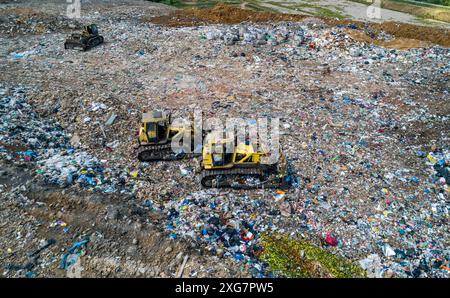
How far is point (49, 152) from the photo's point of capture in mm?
8008

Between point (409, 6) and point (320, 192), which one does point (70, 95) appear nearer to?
point (320, 192)

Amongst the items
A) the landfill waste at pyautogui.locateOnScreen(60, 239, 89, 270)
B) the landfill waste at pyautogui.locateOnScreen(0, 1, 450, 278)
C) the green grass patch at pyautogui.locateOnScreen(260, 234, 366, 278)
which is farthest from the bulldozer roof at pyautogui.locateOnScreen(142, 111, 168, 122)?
the green grass patch at pyautogui.locateOnScreen(260, 234, 366, 278)

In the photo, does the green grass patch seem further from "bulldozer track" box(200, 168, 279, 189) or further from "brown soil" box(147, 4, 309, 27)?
"brown soil" box(147, 4, 309, 27)

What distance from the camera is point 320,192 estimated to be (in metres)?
7.17

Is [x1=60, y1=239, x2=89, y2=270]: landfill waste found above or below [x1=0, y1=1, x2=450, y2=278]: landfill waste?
below

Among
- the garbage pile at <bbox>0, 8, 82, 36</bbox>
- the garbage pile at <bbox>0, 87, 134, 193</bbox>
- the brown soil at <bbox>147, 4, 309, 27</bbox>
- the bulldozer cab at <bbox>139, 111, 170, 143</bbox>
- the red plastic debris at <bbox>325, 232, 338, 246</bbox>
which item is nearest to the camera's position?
the red plastic debris at <bbox>325, 232, 338, 246</bbox>

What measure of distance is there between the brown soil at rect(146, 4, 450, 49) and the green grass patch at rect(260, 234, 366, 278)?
12963 millimetres

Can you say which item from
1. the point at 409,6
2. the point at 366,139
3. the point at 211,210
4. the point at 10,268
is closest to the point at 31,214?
the point at 10,268

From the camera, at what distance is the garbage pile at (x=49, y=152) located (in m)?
7.05

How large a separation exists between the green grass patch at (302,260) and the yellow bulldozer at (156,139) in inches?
132

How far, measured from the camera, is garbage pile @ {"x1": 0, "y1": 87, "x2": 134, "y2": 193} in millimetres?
7055

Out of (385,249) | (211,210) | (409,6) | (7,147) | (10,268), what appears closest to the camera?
(10,268)

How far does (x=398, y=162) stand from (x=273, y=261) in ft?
15.3

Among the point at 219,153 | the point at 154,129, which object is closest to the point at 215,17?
the point at 154,129
